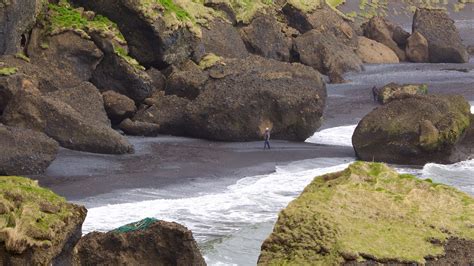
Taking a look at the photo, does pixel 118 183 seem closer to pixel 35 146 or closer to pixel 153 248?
pixel 35 146

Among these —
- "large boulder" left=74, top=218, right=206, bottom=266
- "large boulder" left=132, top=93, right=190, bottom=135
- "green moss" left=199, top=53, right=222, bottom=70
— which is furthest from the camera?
"green moss" left=199, top=53, right=222, bottom=70

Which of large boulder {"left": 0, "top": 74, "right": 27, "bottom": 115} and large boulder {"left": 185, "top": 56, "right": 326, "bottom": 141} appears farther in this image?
large boulder {"left": 185, "top": 56, "right": 326, "bottom": 141}

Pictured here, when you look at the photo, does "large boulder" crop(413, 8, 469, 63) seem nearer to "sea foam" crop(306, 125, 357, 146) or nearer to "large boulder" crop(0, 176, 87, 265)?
"sea foam" crop(306, 125, 357, 146)

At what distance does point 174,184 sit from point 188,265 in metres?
13.9

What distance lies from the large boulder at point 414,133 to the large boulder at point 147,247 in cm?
2063

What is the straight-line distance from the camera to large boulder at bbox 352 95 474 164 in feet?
124

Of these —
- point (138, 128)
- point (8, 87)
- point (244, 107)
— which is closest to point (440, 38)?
point (244, 107)

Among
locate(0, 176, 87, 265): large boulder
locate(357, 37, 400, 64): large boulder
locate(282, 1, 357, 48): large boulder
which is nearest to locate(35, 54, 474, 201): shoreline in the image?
locate(0, 176, 87, 265): large boulder

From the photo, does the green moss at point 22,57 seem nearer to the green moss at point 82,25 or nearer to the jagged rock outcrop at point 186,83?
the green moss at point 82,25

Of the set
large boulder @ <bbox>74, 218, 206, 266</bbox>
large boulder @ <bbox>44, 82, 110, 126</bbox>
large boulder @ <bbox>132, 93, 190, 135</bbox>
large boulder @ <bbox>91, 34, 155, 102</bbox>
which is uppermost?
large boulder @ <bbox>91, 34, 155, 102</bbox>

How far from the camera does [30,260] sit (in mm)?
15133

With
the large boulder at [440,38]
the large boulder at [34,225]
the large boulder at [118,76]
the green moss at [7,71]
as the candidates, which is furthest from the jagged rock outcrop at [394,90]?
the large boulder at [34,225]

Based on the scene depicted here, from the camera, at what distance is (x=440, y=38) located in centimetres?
7544

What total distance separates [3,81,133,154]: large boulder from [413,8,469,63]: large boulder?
4435 cm
